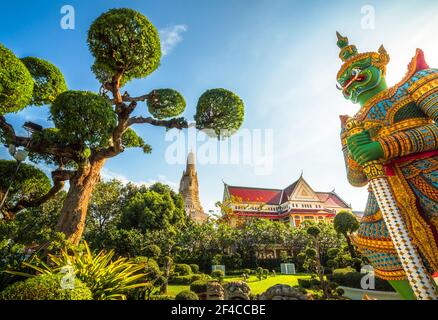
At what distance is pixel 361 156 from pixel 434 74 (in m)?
1.40

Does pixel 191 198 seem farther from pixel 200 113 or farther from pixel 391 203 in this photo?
pixel 391 203

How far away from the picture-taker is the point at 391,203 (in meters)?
2.78

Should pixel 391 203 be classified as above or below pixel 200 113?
below

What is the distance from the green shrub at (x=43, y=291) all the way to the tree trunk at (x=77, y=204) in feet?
11.7

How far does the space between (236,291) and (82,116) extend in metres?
6.06

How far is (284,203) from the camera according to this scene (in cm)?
3192

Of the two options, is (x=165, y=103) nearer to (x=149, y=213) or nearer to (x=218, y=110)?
(x=218, y=110)

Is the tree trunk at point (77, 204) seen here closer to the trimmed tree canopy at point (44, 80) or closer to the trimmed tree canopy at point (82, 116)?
the trimmed tree canopy at point (82, 116)

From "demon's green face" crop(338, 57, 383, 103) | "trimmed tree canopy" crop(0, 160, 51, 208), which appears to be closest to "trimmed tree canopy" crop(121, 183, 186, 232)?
"trimmed tree canopy" crop(0, 160, 51, 208)

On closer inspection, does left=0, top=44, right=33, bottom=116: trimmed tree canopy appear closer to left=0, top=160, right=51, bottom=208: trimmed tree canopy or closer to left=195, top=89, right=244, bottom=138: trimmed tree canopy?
left=0, top=160, right=51, bottom=208: trimmed tree canopy

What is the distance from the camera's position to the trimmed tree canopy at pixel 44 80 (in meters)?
8.30

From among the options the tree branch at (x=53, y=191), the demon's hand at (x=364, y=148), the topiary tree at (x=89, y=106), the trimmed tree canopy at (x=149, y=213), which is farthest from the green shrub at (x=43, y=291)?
the trimmed tree canopy at (x=149, y=213)

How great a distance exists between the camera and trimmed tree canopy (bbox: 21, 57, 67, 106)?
327 inches
